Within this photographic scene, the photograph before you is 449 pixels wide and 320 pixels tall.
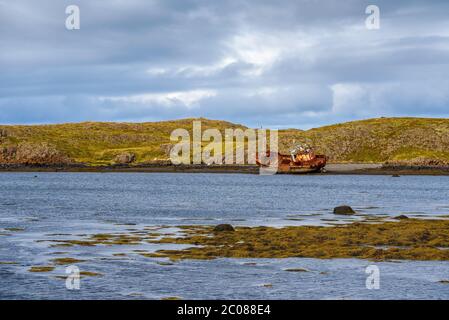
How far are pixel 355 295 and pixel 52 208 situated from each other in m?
57.1

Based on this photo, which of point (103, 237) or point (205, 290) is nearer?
point (205, 290)

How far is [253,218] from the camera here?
66250 mm

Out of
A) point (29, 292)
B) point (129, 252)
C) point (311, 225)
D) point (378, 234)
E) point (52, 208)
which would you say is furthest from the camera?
point (52, 208)

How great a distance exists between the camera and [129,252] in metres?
41.4

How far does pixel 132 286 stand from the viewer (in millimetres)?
31125

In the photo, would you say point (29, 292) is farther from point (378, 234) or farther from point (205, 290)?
point (378, 234)

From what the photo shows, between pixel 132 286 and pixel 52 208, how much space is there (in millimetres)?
51731

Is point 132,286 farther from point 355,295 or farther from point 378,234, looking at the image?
point 378,234

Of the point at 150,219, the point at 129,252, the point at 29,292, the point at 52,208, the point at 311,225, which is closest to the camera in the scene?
the point at 29,292
